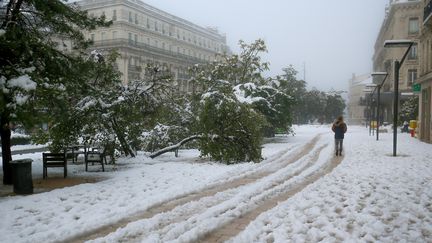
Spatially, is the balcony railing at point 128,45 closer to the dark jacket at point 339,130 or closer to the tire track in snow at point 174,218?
the dark jacket at point 339,130

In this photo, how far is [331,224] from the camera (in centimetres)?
716

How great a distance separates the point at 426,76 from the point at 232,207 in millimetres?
22637

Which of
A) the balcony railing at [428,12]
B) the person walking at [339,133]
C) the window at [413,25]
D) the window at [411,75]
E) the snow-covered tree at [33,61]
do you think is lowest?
the person walking at [339,133]

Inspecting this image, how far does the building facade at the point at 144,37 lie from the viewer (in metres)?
71.6

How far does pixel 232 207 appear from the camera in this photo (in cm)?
859

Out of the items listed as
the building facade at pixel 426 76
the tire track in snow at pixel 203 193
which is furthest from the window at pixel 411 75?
the tire track in snow at pixel 203 193

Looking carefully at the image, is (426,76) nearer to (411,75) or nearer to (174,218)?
(174,218)

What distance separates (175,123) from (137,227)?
1471 centimetres

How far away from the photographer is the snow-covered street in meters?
6.77

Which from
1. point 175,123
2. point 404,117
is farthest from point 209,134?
point 404,117

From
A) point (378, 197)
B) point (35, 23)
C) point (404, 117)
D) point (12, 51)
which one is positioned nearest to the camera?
point (378, 197)

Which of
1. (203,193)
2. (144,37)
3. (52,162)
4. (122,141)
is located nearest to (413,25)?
(144,37)

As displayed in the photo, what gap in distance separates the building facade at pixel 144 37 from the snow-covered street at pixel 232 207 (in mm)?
47631

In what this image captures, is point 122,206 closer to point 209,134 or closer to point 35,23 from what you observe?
point 35,23
